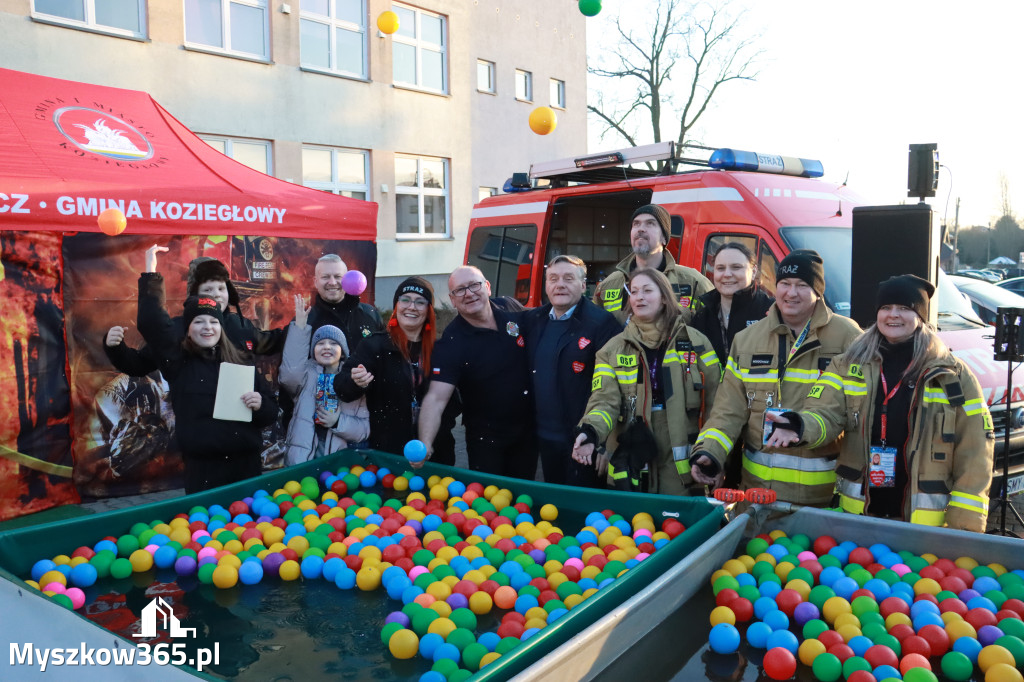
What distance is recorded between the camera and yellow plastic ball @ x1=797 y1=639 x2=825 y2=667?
7.11ft

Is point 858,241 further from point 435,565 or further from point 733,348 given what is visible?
point 435,565

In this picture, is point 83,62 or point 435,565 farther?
point 83,62

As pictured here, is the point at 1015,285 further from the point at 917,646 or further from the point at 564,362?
the point at 917,646

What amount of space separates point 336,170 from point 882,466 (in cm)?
1407

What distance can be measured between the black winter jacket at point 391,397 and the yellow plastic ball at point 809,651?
2704 millimetres

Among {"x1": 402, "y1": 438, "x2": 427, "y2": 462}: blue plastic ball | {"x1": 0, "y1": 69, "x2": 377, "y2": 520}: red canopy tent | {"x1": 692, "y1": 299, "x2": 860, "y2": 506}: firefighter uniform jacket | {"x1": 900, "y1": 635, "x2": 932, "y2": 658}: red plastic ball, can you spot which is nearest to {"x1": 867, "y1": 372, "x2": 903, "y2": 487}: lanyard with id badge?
{"x1": 692, "y1": 299, "x2": 860, "y2": 506}: firefighter uniform jacket

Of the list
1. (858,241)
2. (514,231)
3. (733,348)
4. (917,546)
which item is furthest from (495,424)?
(514,231)

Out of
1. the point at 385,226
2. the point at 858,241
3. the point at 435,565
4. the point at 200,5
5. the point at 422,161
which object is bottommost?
the point at 435,565

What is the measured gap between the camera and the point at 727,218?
20.9 feet

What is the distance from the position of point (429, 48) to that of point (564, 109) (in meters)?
5.79

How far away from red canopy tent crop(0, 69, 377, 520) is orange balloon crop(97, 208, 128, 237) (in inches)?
3.5

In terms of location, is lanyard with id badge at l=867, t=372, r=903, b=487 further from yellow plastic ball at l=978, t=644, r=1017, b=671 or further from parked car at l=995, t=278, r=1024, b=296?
parked car at l=995, t=278, r=1024, b=296

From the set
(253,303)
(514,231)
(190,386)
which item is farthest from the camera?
(514,231)

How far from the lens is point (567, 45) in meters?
22.0
